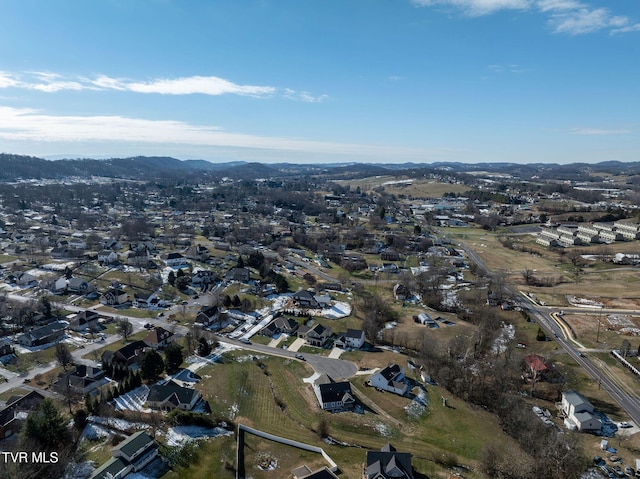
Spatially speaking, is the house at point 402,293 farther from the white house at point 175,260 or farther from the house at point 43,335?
the house at point 43,335

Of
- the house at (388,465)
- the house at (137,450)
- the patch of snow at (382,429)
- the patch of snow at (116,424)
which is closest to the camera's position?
the house at (388,465)

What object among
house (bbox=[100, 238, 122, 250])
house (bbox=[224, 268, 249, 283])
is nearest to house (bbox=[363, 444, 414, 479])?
house (bbox=[224, 268, 249, 283])

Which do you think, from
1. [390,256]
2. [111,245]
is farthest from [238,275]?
[390,256]

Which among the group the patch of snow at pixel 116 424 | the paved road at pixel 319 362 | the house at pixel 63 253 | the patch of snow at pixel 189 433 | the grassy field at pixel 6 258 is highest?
the house at pixel 63 253

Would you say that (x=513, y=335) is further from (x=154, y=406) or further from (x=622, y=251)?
(x=622, y=251)

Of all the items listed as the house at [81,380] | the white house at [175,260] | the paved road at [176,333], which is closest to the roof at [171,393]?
the house at [81,380]

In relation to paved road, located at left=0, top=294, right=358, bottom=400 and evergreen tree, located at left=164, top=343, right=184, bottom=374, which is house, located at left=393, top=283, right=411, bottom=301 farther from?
evergreen tree, located at left=164, top=343, right=184, bottom=374
